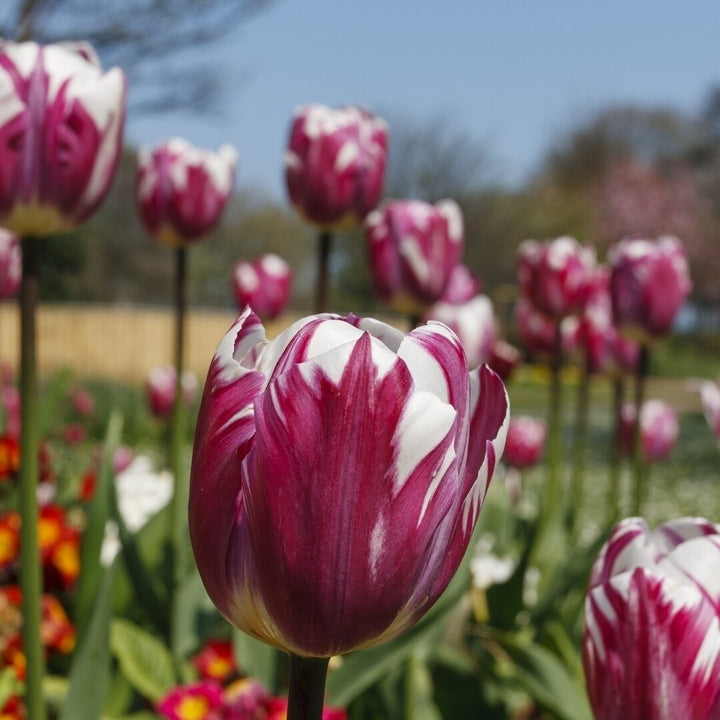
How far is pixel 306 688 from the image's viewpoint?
23.0 inches

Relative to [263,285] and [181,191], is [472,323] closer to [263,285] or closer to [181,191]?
[181,191]

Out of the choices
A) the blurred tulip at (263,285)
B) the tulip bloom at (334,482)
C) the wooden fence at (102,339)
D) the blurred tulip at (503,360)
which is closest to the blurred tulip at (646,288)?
the blurred tulip at (503,360)

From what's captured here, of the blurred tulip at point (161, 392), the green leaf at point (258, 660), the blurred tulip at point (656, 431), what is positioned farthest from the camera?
the blurred tulip at point (656, 431)

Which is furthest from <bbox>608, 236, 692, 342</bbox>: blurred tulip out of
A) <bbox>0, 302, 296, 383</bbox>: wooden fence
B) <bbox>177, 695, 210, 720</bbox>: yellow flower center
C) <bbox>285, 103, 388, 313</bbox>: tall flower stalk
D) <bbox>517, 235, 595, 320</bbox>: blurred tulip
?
<bbox>0, 302, 296, 383</bbox>: wooden fence

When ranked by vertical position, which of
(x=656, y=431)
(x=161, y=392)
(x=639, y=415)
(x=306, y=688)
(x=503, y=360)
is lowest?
(x=656, y=431)

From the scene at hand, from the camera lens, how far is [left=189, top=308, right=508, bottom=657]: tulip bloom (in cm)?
55

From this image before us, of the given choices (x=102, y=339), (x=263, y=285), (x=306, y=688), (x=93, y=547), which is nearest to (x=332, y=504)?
(x=306, y=688)

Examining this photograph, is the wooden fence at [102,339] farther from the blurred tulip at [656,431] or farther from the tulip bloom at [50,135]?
the tulip bloom at [50,135]

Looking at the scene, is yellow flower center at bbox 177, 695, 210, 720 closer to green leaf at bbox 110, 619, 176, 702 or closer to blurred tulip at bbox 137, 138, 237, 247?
green leaf at bbox 110, 619, 176, 702

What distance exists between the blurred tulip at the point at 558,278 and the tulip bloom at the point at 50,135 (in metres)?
1.62

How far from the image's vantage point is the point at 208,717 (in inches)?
56.2

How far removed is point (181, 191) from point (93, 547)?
816mm

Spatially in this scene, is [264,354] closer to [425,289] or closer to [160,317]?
[425,289]

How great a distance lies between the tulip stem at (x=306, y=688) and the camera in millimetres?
580
